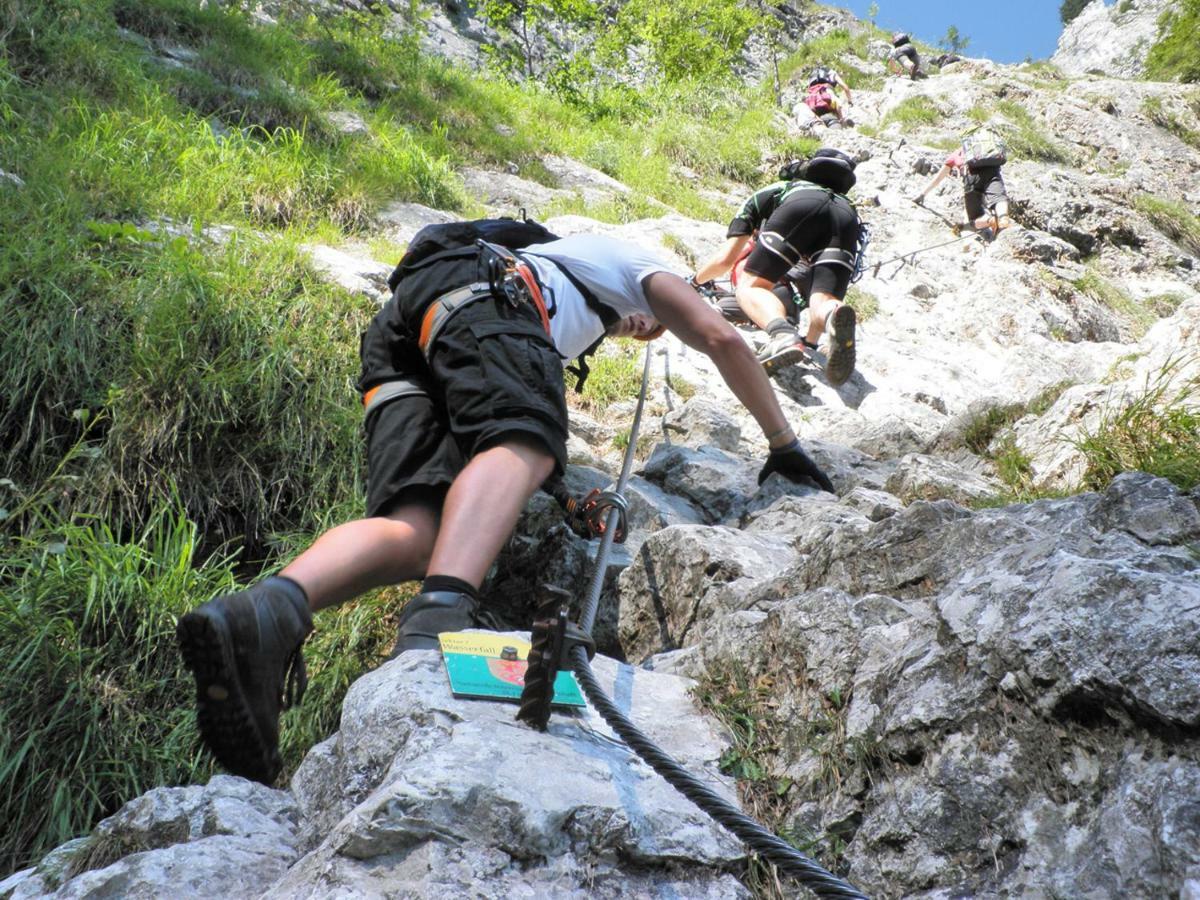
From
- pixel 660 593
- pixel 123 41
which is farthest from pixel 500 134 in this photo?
pixel 660 593

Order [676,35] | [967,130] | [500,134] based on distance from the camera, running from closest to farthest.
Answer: [500,134] < [967,130] < [676,35]

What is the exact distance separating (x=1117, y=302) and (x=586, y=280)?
8293 millimetres

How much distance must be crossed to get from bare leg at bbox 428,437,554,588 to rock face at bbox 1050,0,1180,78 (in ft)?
119

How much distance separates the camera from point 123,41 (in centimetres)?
676

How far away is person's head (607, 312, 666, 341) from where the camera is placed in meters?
3.35

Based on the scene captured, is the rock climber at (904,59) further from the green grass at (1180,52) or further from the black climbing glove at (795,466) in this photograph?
the black climbing glove at (795,466)

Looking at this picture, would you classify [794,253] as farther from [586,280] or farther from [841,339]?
[586,280]

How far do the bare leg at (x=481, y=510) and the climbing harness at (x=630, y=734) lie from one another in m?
0.48

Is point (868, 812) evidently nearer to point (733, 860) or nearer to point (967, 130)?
point (733, 860)

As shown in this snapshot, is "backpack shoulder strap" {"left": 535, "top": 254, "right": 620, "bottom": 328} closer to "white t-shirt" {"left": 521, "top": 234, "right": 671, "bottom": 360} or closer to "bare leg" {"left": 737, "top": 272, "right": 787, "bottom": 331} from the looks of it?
"white t-shirt" {"left": 521, "top": 234, "right": 671, "bottom": 360}

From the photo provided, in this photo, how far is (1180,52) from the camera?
23656 mm

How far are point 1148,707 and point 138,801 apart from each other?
1.94m

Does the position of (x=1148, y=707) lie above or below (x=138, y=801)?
above

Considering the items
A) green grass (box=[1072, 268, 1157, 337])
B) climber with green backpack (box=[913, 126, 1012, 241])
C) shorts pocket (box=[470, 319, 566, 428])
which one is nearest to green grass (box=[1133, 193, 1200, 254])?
climber with green backpack (box=[913, 126, 1012, 241])
